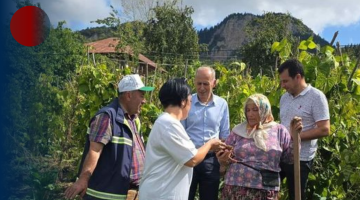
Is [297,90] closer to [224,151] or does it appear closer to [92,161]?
[224,151]

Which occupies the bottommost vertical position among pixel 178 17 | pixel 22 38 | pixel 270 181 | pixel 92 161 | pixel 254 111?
pixel 270 181

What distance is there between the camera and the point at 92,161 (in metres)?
2.50

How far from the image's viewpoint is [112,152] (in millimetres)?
2590

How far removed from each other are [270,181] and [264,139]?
10.3 inches

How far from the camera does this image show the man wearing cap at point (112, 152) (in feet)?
8.27

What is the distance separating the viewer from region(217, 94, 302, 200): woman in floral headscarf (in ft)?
9.25

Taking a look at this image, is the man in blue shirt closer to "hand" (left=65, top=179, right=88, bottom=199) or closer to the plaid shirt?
the plaid shirt

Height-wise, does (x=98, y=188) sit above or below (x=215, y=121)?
below

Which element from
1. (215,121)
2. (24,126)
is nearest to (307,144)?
(215,121)

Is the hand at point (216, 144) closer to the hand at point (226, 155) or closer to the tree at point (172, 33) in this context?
the hand at point (226, 155)

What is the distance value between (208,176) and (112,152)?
3.41 feet

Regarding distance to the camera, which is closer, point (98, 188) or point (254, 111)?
point (98, 188)

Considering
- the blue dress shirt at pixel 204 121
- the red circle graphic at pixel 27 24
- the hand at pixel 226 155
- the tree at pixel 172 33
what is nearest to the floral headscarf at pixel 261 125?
the hand at pixel 226 155

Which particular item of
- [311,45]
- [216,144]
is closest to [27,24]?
[216,144]
